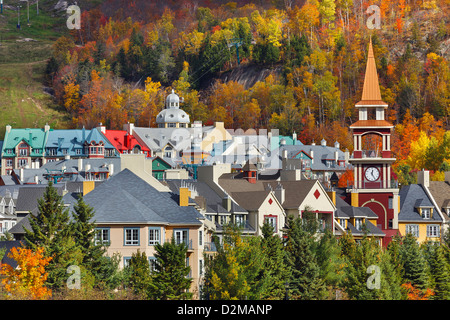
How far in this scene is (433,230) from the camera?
122 metres

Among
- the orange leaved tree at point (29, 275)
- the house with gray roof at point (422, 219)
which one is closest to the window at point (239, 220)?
the orange leaved tree at point (29, 275)

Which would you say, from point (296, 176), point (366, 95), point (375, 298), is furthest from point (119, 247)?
point (366, 95)

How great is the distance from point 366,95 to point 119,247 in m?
56.0

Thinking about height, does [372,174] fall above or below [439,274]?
above

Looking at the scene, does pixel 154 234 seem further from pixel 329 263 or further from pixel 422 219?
pixel 422 219

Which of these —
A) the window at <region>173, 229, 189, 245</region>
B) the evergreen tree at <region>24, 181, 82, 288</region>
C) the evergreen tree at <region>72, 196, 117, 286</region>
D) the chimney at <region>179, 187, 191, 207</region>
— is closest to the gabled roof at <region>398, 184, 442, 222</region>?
the chimney at <region>179, 187, 191, 207</region>

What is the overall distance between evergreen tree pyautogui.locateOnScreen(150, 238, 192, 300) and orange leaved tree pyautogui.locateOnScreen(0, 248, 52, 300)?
672 centimetres

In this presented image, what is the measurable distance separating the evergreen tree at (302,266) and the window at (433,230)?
31.2 metres

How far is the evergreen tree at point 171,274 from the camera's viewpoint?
261 feet

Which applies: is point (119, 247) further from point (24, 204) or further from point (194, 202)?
point (24, 204)

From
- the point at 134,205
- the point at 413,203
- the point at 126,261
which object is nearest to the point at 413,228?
the point at 413,203

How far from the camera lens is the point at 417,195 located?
126m

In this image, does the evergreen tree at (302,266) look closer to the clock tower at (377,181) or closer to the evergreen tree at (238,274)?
the evergreen tree at (238,274)

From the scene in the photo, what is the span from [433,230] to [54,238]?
49968 millimetres
